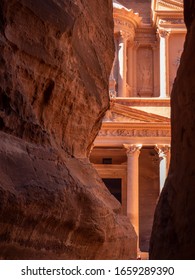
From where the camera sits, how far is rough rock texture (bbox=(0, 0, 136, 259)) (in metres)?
3.16

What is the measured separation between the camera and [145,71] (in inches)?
1278

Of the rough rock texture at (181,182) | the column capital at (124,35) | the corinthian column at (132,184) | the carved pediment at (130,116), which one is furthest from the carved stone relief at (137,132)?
the rough rock texture at (181,182)

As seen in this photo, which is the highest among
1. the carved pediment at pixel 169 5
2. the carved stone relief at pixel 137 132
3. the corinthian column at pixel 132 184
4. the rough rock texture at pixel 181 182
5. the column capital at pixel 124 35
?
the carved pediment at pixel 169 5

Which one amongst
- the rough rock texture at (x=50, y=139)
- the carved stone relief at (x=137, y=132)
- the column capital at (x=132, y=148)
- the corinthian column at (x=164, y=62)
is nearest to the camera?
the rough rock texture at (x=50, y=139)

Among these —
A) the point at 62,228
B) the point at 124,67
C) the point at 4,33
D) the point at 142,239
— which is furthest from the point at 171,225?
the point at 124,67

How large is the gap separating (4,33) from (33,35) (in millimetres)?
332

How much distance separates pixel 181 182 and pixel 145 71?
29119 mm

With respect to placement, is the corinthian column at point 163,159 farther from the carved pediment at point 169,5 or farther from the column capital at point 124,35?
the carved pediment at point 169,5

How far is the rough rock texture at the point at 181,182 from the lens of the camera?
358 centimetres

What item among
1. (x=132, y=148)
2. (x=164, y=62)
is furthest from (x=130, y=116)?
(x=164, y=62)

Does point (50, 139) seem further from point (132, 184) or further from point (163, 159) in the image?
point (132, 184)

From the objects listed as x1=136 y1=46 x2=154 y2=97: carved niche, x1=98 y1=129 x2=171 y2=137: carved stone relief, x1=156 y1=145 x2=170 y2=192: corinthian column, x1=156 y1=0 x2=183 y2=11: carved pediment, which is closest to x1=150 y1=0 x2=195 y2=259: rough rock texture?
x1=156 y1=145 x2=170 y2=192: corinthian column

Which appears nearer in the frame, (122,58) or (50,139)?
(50,139)

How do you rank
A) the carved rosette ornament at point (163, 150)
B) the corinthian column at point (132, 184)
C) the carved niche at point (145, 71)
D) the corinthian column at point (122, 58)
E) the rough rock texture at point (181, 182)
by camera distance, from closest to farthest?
1. the rough rock texture at point (181, 182)
2. the corinthian column at point (132, 184)
3. the carved rosette ornament at point (163, 150)
4. the corinthian column at point (122, 58)
5. the carved niche at point (145, 71)
